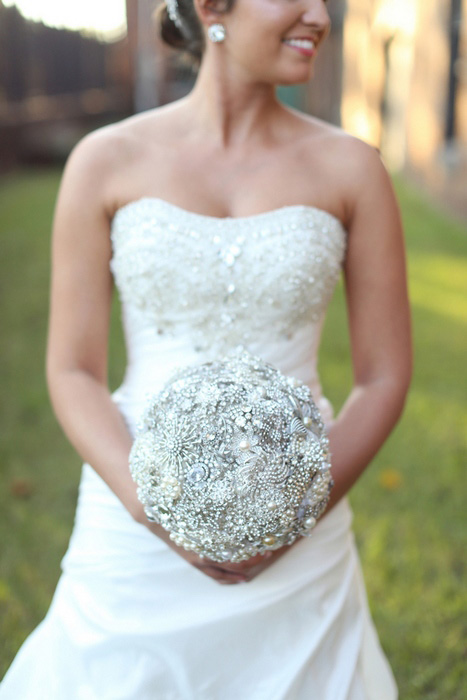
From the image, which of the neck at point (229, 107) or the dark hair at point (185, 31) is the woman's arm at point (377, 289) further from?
the dark hair at point (185, 31)

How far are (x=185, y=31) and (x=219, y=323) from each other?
0.89 m

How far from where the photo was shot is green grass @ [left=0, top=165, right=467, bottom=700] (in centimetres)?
311

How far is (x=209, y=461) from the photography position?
1.46 m

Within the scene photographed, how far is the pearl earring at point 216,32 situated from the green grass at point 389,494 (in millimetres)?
2292

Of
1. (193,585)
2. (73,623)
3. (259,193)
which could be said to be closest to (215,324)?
(259,193)

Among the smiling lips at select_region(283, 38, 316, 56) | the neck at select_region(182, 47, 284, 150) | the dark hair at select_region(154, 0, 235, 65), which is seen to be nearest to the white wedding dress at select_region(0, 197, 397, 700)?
the neck at select_region(182, 47, 284, 150)

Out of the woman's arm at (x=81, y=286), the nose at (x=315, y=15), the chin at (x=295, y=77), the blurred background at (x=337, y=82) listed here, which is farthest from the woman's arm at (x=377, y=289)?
the blurred background at (x=337, y=82)

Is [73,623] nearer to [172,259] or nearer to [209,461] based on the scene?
[209,461]

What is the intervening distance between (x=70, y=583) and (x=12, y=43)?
15.8 meters

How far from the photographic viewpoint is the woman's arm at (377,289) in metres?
2.11

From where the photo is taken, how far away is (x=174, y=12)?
7.33 feet

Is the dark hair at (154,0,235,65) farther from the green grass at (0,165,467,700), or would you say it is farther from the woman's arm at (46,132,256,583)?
the green grass at (0,165,467,700)

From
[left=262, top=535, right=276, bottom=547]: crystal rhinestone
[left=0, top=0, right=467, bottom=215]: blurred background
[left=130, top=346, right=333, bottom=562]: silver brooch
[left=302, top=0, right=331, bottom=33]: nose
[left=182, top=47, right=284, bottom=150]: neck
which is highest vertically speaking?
[left=302, top=0, right=331, bottom=33]: nose

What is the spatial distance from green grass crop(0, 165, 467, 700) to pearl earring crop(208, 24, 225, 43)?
229cm
